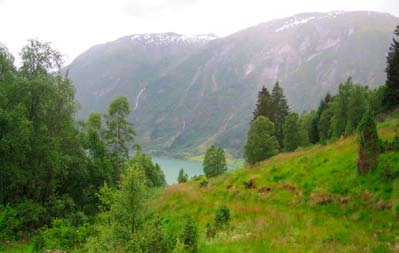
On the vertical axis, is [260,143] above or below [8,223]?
above

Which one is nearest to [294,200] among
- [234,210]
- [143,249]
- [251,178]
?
[234,210]

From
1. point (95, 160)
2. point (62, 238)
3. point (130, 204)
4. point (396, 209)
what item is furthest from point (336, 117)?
point (130, 204)

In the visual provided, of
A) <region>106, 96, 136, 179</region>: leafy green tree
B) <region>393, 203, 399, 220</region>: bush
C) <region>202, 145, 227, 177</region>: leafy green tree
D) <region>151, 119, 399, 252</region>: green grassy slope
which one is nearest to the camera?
<region>151, 119, 399, 252</region>: green grassy slope

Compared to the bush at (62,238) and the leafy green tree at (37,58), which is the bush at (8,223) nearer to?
the bush at (62,238)

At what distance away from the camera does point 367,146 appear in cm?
1797

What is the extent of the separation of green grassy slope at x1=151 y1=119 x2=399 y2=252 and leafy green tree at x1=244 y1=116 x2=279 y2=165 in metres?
16.7

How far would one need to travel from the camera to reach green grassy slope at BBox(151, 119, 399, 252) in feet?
41.0

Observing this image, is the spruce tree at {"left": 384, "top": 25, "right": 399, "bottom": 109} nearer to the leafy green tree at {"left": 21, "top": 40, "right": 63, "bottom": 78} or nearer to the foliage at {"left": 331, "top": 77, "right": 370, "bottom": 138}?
the foliage at {"left": 331, "top": 77, "right": 370, "bottom": 138}

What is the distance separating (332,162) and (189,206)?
35.0 feet

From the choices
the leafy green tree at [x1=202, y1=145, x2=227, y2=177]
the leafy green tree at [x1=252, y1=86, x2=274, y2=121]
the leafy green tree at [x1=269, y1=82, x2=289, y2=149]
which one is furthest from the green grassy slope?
the leafy green tree at [x1=202, y1=145, x2=227, y2=177]

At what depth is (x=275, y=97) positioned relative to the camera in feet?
201

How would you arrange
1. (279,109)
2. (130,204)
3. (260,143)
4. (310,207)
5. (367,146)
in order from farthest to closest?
1. (279,109)
2. (260,143)
3. (310,207)
4. (367,146)
5. (130,204)

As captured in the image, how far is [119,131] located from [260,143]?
1842cm

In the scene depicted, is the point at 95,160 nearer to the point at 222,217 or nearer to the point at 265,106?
the point at 222,217
